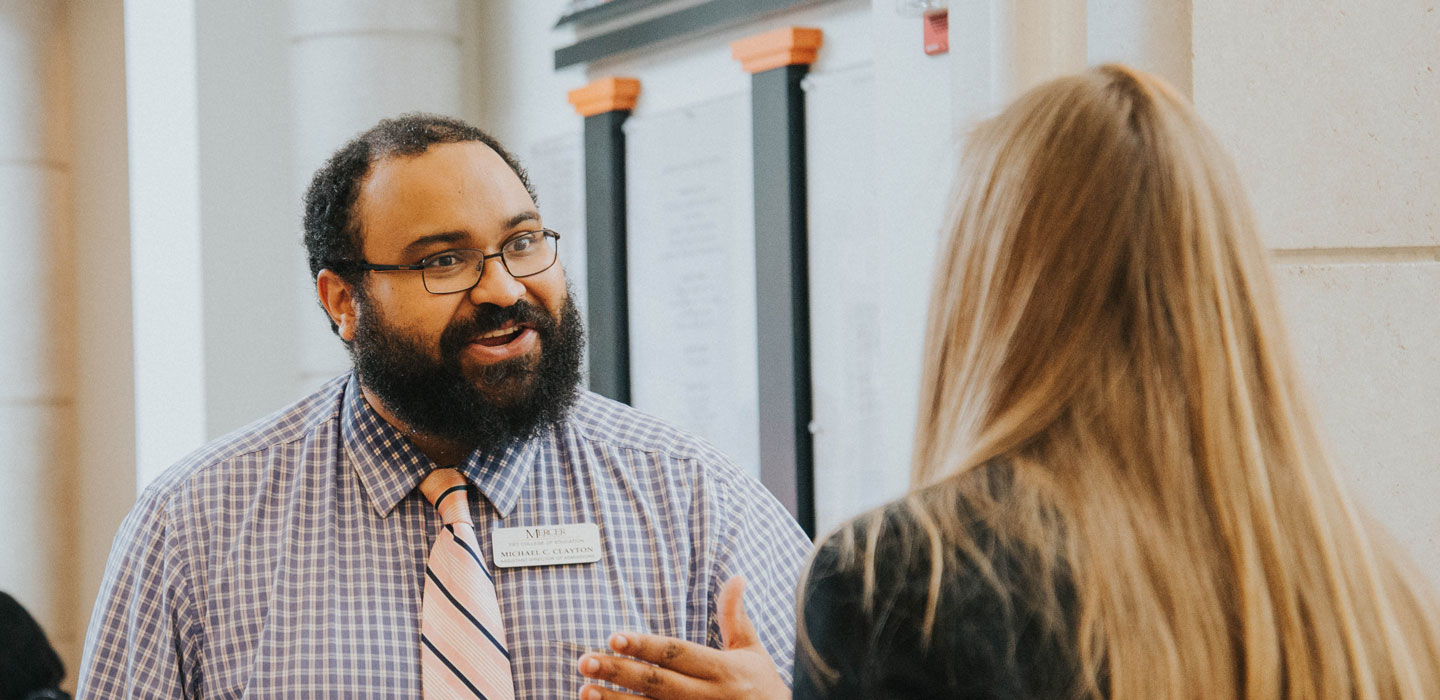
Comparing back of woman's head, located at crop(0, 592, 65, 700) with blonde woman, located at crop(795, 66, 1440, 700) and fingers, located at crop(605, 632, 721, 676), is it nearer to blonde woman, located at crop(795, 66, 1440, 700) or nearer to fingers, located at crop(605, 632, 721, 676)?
fingers, located at crop(605, 632, 721, 676)

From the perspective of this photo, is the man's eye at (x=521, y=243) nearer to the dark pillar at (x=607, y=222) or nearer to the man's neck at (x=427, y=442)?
the man's neck at (x=427, y=442)

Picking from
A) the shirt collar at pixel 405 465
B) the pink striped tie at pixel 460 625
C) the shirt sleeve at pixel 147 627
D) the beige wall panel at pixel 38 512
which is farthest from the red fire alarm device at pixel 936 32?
the beige wall panel at pixel 38 512

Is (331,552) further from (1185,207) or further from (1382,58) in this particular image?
(1382,58)

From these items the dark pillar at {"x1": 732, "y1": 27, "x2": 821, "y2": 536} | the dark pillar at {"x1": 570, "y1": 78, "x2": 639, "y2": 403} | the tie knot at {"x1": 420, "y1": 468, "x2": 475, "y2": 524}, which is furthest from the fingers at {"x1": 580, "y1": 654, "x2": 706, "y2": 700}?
the dark pillar at {"x1": 570, "y1": 78, "x2": 639, "y2": 403}

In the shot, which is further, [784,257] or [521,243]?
[784,257]

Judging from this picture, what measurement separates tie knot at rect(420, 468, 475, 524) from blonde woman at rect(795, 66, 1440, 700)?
816mm

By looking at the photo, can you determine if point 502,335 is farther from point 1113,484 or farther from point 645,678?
point 1113,484

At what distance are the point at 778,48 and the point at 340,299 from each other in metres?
1.76

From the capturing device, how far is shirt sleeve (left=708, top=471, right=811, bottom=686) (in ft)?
5.98

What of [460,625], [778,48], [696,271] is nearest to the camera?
[460,625]

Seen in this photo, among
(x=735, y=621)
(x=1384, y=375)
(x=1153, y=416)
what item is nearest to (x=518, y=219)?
(x=735, y=621)

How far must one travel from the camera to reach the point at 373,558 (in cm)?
177

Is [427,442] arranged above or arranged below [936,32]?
below

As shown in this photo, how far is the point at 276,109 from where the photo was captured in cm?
457
